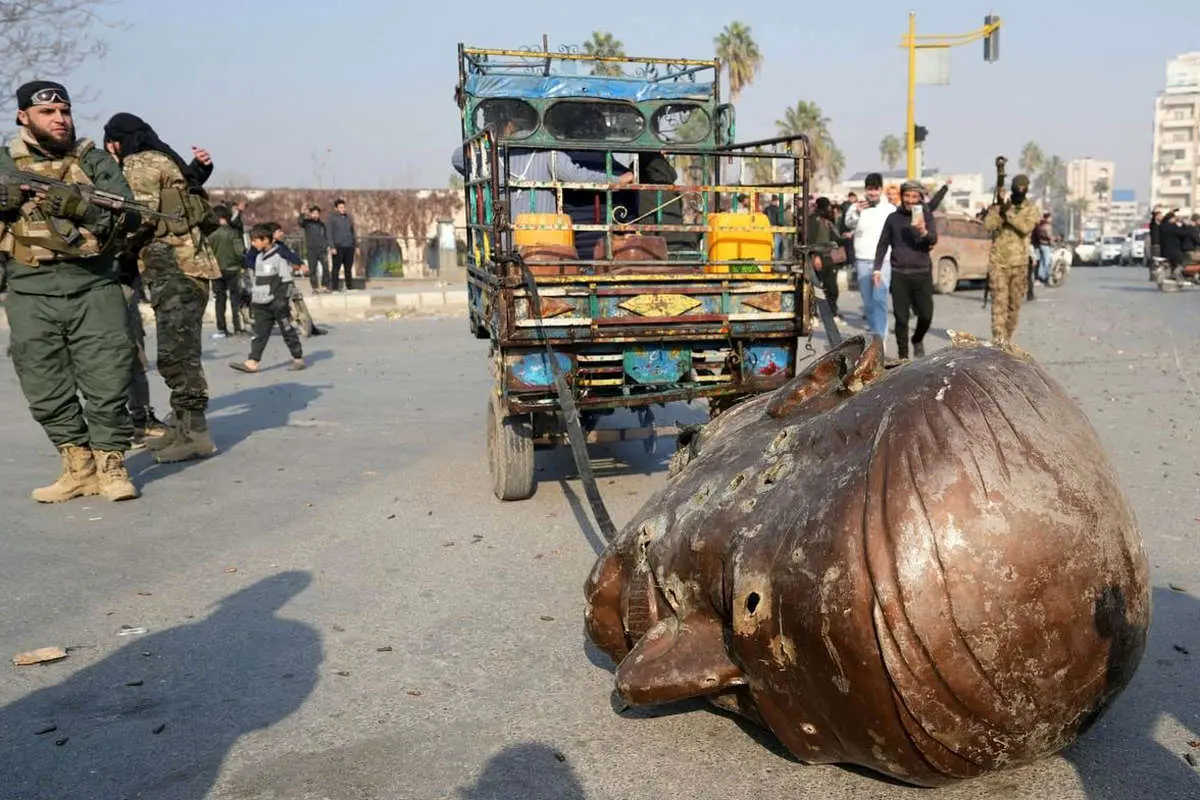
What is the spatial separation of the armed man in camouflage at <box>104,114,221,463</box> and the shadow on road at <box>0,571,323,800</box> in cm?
352

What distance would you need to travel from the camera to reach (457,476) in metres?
6.86

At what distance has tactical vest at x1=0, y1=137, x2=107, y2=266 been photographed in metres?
5.92

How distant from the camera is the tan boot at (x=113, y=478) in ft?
20.6

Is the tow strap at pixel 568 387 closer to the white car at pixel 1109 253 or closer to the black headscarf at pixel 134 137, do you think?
the black headscarf at pixel 134 137

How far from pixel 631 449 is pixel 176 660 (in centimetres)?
410

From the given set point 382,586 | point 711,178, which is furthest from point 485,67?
point 382,586

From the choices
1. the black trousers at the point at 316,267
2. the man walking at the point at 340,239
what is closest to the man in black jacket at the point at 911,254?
the man walking at the point at 340,239

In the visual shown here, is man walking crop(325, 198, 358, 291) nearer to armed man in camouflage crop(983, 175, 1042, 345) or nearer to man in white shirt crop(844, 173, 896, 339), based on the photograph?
man in white shirt crop(844, 173, 896, 339)

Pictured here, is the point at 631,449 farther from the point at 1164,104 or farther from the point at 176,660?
the point at 1164,104

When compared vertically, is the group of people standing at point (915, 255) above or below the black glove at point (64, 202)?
below

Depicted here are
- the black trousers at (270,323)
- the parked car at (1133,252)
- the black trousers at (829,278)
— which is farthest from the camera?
the parked car at (1133,252)

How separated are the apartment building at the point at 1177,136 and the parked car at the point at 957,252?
3641 inches

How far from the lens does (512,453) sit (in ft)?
19.6

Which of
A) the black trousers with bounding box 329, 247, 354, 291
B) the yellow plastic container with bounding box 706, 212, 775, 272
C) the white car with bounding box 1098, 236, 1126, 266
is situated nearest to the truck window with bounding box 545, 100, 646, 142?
the yellow plastic container with bounding box 706, 212, 775, 272
